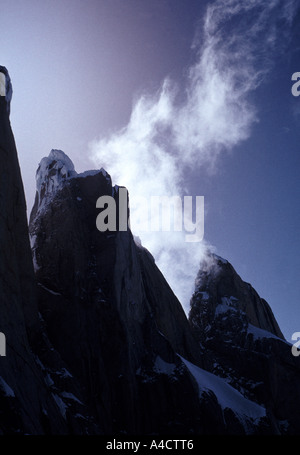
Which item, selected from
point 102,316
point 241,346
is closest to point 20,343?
point 102,316

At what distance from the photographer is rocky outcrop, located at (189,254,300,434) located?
65.8m

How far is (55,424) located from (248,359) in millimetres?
49019

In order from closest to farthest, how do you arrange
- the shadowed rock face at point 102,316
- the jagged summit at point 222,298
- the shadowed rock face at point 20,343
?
1. the shadowed rock face at point 20,343
2. the shadowed rock face at point 102,316
3. the jagged summit at point 222,298

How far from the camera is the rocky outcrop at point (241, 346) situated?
65.8 m

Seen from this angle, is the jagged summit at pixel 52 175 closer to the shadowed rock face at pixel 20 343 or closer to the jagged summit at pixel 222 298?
the shadowed rock face at pixel 20 343

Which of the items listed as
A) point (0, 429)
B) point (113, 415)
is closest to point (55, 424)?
point (0, 429)

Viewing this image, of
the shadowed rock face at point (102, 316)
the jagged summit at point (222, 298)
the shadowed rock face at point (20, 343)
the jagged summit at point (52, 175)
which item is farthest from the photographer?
the jagged summit at point (222, 298)

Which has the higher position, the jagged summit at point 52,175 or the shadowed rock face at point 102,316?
the jagged summit at point 52,175

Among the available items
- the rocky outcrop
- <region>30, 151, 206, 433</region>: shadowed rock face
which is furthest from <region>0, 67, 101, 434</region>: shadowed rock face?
the rocky outcrop

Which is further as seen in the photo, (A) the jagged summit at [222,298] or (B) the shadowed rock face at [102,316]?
(A) the jagged summit at [222,298]

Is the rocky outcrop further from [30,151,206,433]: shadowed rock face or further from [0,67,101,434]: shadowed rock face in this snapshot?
[0,67,101,434]: shadowed rock face

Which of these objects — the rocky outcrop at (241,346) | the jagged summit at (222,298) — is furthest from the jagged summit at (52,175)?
the jagged summit at (222,298)

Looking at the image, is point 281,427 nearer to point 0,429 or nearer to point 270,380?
point 270,380

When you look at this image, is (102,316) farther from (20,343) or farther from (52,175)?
(52,175)
